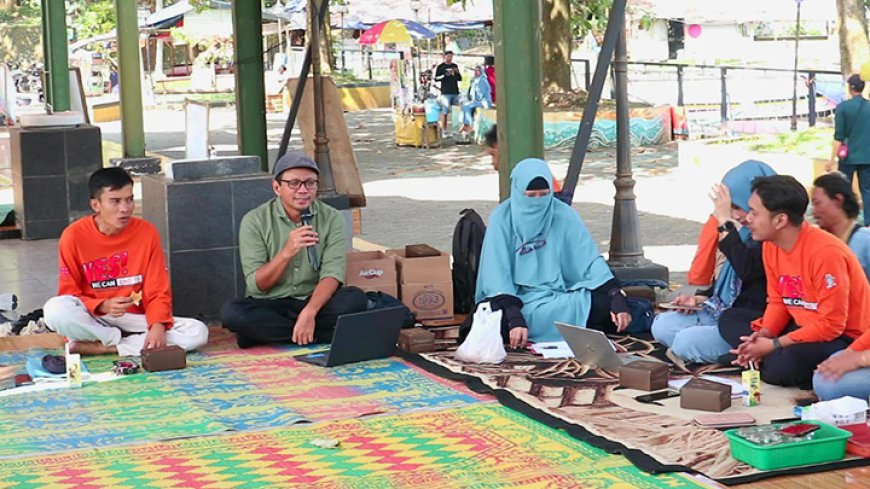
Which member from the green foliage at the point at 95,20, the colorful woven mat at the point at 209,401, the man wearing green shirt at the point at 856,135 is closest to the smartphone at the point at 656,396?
the colorful woven mat at the point at 209,401

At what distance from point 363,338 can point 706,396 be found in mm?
1890

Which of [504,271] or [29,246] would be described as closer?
[504,271]

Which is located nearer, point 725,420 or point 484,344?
point 725,420

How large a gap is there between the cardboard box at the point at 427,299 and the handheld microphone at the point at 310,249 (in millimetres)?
816

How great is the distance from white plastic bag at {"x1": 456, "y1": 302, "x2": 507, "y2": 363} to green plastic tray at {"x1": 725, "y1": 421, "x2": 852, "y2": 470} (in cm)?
192

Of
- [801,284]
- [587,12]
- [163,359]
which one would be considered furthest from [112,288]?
[587,12]

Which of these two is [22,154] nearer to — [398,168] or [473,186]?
[473,186]

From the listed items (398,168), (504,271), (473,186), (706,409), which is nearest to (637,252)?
(504,271)

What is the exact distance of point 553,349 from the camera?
7059 mm

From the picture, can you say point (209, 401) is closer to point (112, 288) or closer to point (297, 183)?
point (112, 288)

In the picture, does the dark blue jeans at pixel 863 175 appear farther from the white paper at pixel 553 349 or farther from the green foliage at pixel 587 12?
the green foliage at pixel 587 12

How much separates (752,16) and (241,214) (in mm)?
31513

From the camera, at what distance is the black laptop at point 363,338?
22.4 ft

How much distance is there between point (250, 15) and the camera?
11.0 m
